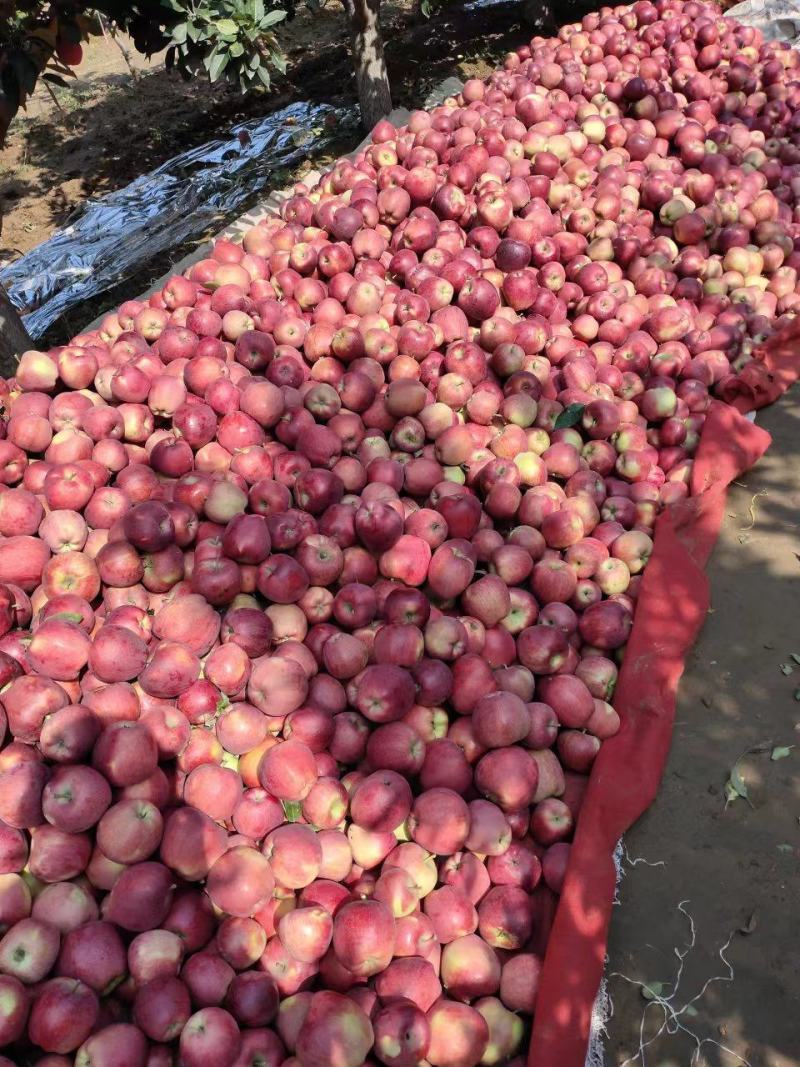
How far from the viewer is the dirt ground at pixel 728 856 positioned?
2.10m

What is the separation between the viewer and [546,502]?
10.2ft

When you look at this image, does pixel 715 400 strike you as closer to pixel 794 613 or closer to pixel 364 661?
pixel 794 613

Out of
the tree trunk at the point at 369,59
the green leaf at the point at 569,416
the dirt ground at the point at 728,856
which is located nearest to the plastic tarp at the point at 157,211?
the tree trunk at the point at 369,59

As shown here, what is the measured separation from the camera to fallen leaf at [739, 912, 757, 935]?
7.39 feet

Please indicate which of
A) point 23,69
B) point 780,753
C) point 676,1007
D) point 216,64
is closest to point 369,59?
point 216,64

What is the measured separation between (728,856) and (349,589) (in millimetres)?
1654

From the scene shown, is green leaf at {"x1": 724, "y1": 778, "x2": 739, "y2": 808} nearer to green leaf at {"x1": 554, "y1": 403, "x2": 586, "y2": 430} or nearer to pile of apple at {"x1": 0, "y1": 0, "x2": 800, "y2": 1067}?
pile of apple at {"x1": 0, "y1": 0, "x2": 800, "y2": 1067}

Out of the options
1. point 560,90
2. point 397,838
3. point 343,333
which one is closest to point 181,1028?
point 397,838

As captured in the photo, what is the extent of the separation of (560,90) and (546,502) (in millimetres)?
3961

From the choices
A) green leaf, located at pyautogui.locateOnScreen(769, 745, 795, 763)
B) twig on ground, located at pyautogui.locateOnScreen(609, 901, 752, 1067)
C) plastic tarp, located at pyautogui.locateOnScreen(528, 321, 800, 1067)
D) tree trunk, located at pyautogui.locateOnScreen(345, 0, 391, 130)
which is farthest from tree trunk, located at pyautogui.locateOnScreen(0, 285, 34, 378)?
tree trunk, located at pyautogui.locateOnScreen(345, 0, 391, 130)

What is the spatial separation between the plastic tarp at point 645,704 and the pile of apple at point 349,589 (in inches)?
3.5

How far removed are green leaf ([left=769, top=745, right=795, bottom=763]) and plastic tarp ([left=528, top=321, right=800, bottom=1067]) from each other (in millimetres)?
387

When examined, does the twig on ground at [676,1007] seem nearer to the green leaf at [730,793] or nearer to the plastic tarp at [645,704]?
the plastic tarp at [645,704]

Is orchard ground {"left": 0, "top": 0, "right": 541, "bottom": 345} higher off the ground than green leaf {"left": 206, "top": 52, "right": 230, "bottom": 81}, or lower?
lower
